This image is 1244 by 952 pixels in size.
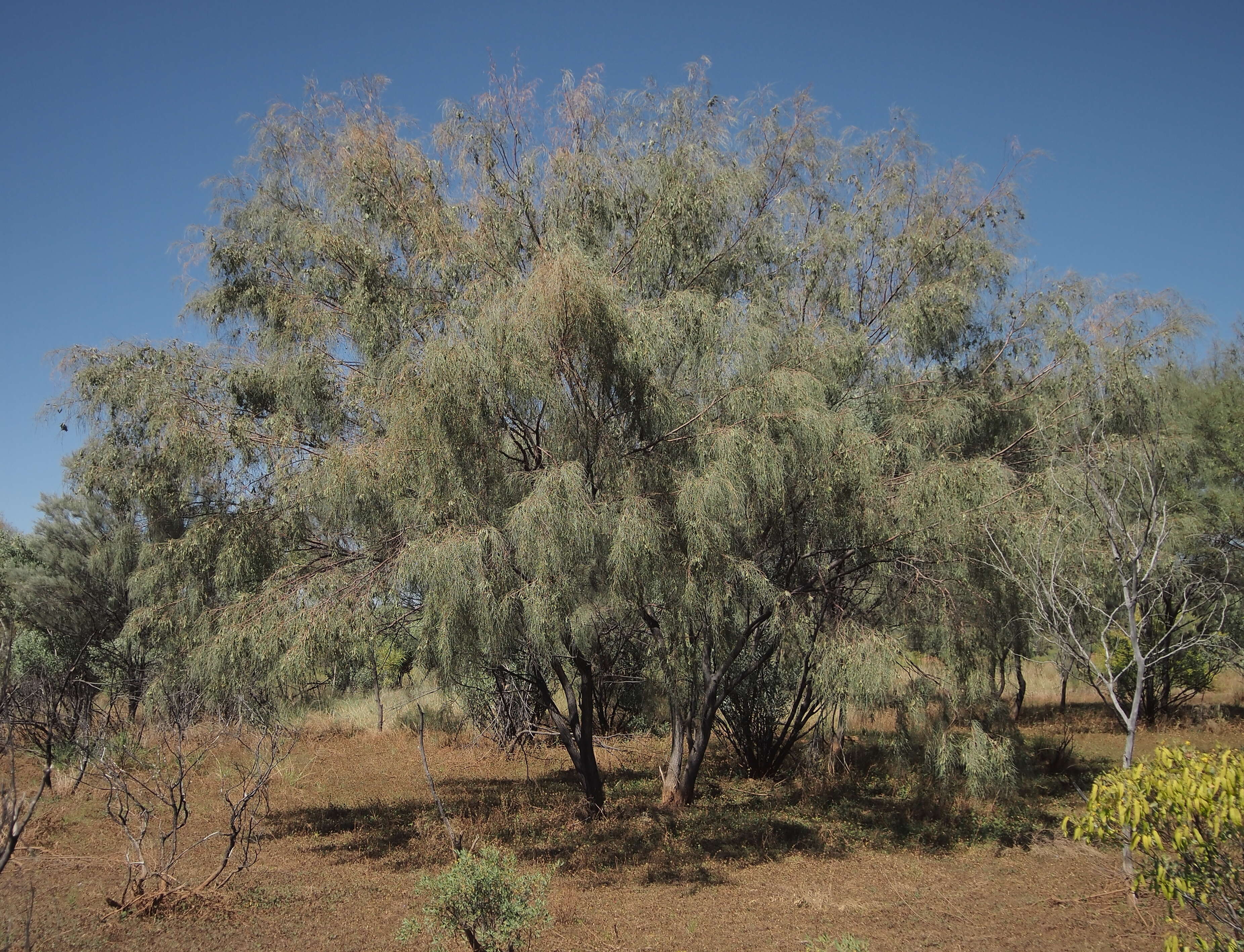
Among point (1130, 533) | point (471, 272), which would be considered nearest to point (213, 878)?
point (471, 272)

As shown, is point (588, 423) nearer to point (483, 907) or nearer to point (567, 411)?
point (567, 411)

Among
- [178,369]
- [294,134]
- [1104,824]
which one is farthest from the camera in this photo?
[294,134]

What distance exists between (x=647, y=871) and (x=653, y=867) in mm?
128

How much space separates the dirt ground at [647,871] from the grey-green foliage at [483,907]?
1.83 ft

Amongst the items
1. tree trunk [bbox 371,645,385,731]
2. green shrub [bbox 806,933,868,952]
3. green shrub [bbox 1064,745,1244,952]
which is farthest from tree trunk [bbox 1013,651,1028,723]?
green shrub [bbox 1064,745,1244,952]

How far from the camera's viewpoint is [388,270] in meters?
8.38

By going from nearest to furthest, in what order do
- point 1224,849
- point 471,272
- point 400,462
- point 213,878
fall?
point 1224,849 → point 213,878 → point 400,462 → point 471,272

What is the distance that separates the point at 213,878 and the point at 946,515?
691 cm

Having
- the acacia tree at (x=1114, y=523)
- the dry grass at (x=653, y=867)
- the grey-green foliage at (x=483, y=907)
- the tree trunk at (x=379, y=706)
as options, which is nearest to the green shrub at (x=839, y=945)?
the dry grass at (x=653, y=867)

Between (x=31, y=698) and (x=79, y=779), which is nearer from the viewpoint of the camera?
(x=79, y=779)

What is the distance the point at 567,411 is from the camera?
7215 millimetres

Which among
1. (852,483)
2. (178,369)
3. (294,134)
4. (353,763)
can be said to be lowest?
(353,763)

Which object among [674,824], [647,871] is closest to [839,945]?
[647,871]

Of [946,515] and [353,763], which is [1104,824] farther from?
[353,763]
